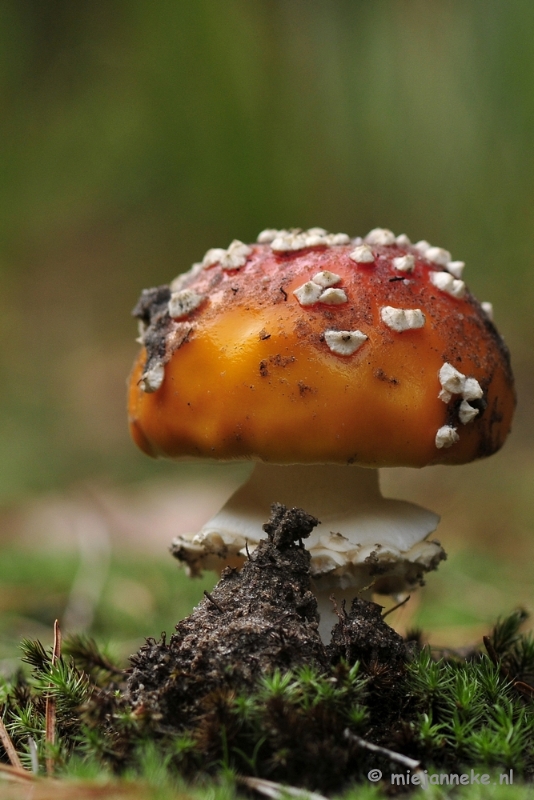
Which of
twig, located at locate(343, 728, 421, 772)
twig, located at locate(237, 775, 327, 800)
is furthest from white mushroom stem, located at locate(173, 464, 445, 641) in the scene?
twig, located at locate(237, 775, 327, 800)

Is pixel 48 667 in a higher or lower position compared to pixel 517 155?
lower

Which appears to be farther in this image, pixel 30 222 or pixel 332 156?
pixel 30 222

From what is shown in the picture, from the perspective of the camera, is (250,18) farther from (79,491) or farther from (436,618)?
(436,618)

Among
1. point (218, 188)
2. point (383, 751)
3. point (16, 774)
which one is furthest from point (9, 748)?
point (218, 188)

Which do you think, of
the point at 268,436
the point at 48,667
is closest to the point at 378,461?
the point at 268,436

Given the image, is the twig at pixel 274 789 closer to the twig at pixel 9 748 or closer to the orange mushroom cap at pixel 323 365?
the twig at pixel 9 748

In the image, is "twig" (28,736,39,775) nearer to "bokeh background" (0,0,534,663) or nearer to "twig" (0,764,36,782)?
"twig" (0,764,36,782)

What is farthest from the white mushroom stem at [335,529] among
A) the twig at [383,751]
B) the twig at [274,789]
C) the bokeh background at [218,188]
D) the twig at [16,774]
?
the bokeh background at [218,188]
